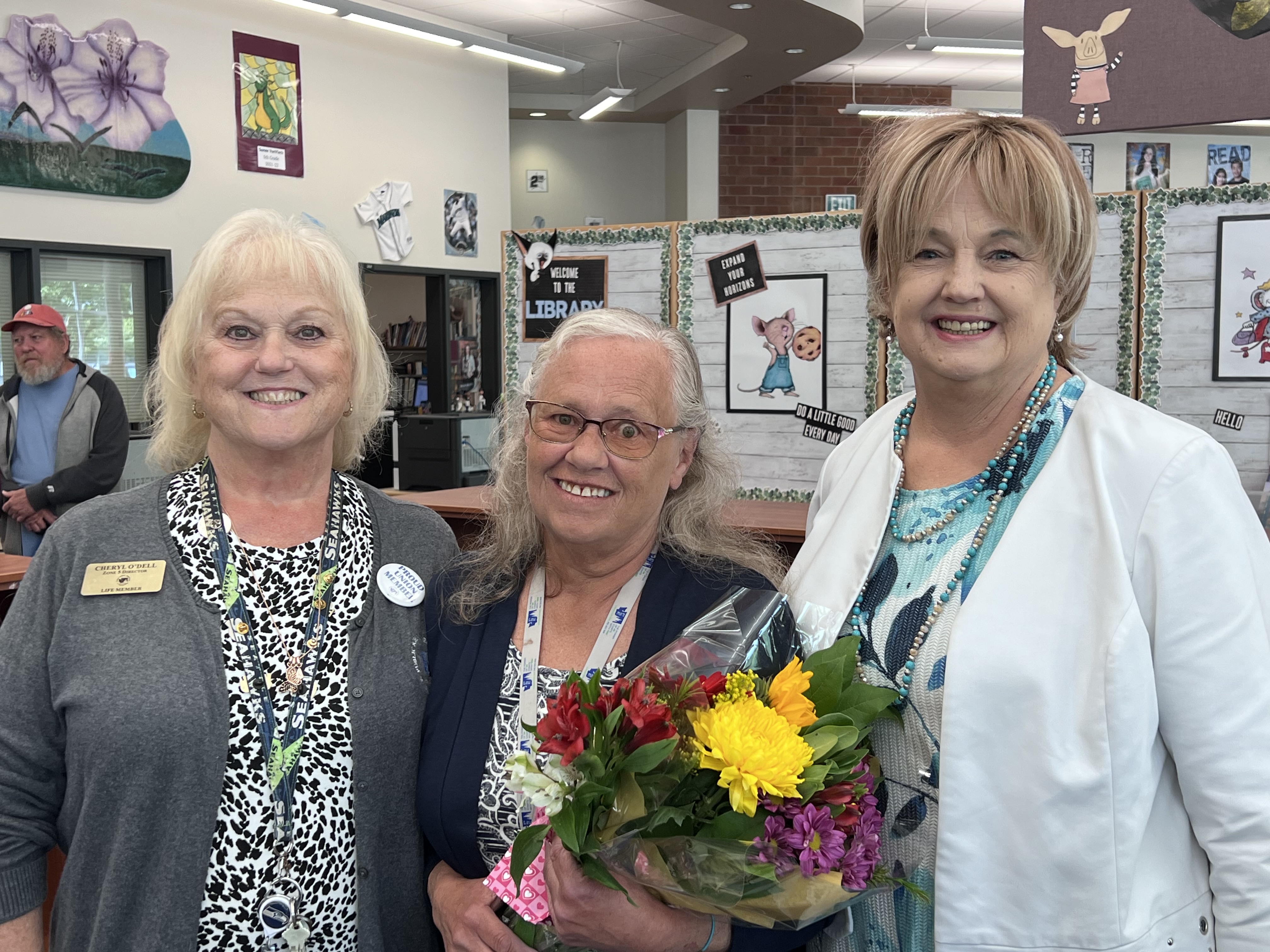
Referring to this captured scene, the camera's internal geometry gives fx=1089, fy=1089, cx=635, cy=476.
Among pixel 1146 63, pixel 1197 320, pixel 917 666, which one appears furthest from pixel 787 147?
pixel 917 666

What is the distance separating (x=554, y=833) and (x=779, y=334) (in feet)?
9.34

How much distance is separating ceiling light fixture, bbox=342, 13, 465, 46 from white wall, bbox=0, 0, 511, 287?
32 cm

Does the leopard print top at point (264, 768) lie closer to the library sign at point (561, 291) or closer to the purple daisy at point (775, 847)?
the purple daisy at point (775, 847)

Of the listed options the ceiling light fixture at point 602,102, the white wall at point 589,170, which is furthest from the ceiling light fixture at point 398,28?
the white wall at point 589,170

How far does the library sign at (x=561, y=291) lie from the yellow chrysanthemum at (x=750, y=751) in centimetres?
318

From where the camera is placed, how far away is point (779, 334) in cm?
384

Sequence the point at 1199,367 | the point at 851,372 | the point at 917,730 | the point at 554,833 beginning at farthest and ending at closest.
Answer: the point at 851,372, the point at 1199,367, the point at 917,730, the point at 554,833

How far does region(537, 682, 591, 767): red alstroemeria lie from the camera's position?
1.11 metres

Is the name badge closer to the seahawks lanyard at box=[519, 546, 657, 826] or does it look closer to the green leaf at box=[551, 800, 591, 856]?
the seahawks lanyard at box=[519, 546, 657, 826]

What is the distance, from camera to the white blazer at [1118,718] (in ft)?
3.92

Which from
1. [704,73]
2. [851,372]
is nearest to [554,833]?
[851,372]

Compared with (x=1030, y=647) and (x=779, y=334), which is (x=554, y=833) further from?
(x=779, y=334)

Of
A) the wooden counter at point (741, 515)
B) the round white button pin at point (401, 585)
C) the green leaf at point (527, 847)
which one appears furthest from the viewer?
the wooden counter at point (741, 515)

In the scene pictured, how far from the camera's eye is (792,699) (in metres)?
1.17
